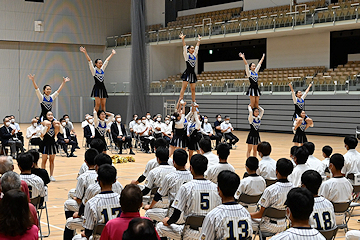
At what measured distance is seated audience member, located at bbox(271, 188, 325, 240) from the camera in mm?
2891

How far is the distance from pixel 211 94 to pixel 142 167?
1448 cm

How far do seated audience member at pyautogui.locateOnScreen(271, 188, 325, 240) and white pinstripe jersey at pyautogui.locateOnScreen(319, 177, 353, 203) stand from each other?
2.41m

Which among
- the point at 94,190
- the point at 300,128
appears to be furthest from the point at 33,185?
the point at 300,128

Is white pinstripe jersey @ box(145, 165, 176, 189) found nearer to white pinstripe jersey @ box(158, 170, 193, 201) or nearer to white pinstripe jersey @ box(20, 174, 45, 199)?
white pinstripe jersey @ box(158, 170, 193, 201)

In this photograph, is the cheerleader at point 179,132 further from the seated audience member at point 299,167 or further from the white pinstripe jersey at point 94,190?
the white pinstripe jersey at point 94,190

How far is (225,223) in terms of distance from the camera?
11.1 feet

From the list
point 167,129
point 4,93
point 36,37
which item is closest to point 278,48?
point 167,129

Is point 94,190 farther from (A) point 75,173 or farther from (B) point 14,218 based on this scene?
(A) point 75,173

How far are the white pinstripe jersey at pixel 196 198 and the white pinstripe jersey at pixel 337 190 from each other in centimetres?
175

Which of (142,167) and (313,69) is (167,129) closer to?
(142,167)

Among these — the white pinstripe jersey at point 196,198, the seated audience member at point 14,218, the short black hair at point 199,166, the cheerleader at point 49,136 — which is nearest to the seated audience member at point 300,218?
the white pinstripe jersey at point 196,198

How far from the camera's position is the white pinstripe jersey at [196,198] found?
13.4 ft

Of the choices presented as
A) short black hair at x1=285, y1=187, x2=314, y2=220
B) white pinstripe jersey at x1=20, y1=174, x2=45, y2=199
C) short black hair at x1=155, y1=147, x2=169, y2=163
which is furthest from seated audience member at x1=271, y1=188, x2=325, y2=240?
white pinstripe jersey at x1=20, y1=174, x2=45, y2=199

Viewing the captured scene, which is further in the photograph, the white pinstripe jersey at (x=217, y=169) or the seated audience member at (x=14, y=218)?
the white pinstripe jersey at (x=217, y=169)
